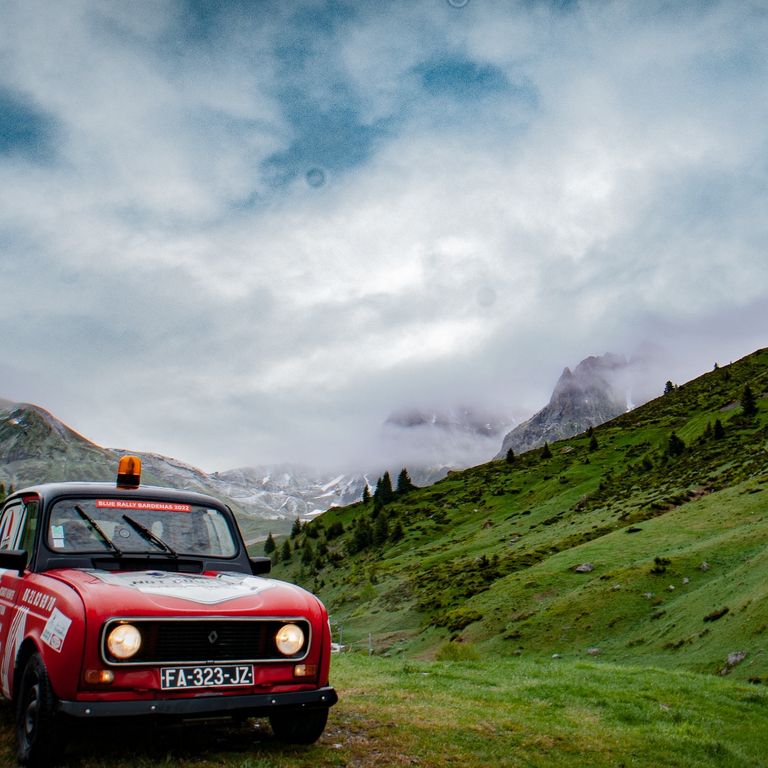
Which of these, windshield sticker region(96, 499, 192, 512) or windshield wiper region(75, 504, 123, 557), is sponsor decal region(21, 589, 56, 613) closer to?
windshield wiper region(75, 504, 123, 557)

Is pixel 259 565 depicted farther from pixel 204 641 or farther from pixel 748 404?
pixel 748 404

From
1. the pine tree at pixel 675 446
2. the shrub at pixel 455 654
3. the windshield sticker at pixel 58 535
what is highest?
the pine tree at pixel 675 446

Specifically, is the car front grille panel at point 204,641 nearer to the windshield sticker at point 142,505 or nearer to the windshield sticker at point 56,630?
the windshield sticker at point 56,630

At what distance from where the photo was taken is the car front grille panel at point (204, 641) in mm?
6570

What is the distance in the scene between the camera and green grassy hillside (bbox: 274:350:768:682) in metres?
34.9

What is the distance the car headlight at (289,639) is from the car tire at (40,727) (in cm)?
224

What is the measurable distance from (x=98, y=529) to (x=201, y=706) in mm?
2949

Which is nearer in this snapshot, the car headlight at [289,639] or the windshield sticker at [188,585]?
the windshield sticker at [188,585]

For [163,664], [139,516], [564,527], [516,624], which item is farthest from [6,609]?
[564,527]

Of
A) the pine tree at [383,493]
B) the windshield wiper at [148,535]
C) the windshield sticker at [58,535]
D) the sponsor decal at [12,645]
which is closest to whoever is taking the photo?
the sponsor decal at [12,645]

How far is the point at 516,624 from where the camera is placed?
45.6 m

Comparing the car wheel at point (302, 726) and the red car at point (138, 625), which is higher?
the red car at point (138, 625)

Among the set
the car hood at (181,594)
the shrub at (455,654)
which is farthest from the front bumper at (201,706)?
the shrub at (455,654)

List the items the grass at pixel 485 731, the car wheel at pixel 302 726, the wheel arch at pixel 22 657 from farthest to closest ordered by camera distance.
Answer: the car wheel at pixel 302 726, the grass at pixel 485 731, the wheel arch at pixel 22 657
